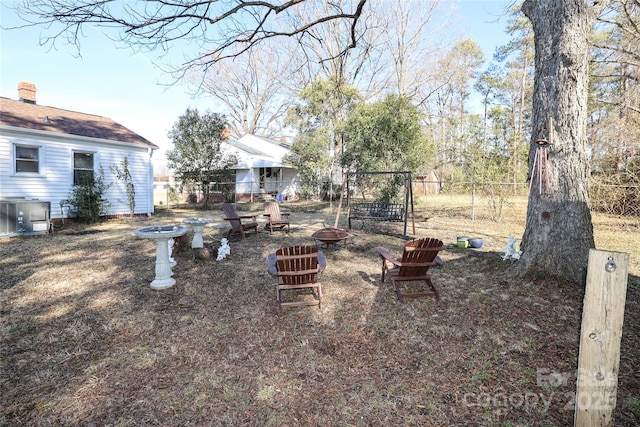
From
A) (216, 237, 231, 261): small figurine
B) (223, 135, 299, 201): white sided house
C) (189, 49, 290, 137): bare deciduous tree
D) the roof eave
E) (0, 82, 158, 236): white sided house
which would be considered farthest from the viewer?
(189, 49, 290, 137): bare deciduous tree

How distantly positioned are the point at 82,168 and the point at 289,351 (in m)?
12.4

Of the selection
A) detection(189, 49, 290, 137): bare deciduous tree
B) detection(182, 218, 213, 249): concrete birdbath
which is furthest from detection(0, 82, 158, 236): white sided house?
detection(189, 49, 290, 137): bare deciduous tree

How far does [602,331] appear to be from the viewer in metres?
1.74

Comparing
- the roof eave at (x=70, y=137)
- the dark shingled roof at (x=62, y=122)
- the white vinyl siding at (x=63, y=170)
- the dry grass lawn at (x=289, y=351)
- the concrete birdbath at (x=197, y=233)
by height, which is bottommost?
the dry grass lawn at (x=289, y=351)

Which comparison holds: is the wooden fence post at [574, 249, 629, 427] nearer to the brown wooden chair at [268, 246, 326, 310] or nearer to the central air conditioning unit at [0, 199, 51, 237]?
the brown wooden chair at [268, 246, 326, 310]

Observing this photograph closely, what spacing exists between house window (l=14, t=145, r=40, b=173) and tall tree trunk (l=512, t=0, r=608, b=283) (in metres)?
14.1

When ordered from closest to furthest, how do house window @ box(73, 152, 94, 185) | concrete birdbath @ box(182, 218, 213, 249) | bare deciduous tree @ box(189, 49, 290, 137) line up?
concrete birdbath @ box(182, 218, 213, 249)
house window @ box(73, 152, 94, 185)
bare deciduous tree @ box(189, 49, 290, 137)

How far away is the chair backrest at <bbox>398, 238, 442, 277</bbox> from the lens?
4.09 m

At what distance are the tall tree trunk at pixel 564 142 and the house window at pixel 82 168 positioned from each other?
1359 cm

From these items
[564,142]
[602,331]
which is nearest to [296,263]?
[602,331]

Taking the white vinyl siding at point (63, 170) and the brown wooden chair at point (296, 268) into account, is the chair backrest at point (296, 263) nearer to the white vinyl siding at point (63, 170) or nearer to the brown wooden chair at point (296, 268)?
the brown wooden chair at point (296, 268)

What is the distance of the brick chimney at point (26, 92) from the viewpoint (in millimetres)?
12742

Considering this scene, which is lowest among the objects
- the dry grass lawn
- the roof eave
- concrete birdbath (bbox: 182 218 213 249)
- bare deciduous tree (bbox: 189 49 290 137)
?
the dry grass lawn

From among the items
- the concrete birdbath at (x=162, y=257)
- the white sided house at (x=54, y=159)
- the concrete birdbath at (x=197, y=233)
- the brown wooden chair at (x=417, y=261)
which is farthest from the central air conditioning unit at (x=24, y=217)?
the brown wooden chair at (x=417, y=261)
